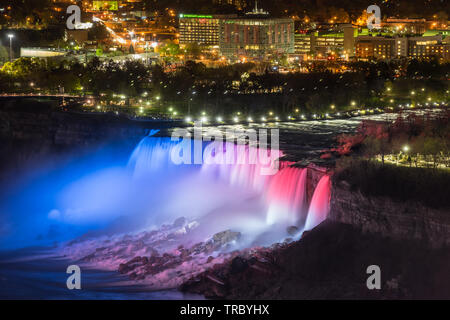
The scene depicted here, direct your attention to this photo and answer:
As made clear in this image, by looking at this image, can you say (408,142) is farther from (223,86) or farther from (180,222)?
(223,86)

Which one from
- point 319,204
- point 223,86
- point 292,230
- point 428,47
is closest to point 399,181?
Result: point 319,204

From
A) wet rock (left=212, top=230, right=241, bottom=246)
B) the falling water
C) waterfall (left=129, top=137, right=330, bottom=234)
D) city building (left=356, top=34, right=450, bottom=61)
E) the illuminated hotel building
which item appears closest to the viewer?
wet rock (left=212, top=230, right=241, bottom=246)

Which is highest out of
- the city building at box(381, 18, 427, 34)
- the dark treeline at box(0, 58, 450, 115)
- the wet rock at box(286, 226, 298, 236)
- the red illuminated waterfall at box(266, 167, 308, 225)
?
the city building at box(381, 18, 427, 34)

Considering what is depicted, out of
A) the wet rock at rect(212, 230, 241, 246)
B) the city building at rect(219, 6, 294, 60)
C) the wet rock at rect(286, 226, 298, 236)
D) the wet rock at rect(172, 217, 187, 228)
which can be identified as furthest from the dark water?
the city building at rect(219, 6, 294, 60)

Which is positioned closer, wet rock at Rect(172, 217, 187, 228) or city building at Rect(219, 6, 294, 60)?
wet rock at Rect(172, 217, 187, 228)

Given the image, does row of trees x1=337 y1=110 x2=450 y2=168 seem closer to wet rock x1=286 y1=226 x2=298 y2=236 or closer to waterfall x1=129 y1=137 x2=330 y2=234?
waterfall x1=129 y1=137 x2=330 y2=234

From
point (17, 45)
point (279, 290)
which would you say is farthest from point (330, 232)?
point (17, 45)

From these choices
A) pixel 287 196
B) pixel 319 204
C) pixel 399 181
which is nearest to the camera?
pixel 399 181
